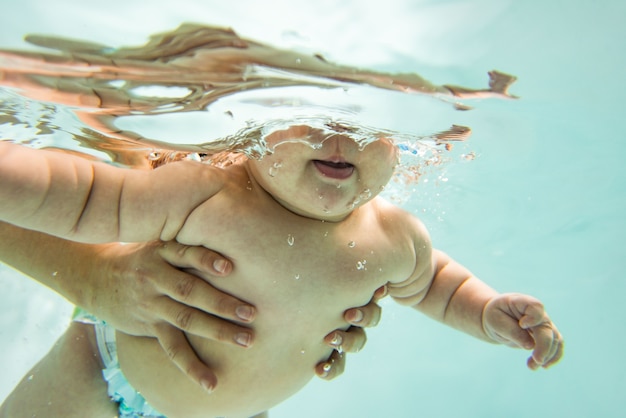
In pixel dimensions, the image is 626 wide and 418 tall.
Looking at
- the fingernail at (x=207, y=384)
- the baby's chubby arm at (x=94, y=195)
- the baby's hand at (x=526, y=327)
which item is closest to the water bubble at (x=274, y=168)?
the baby's chubby arm at (x=94, y=195)

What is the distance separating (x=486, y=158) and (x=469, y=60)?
514cm

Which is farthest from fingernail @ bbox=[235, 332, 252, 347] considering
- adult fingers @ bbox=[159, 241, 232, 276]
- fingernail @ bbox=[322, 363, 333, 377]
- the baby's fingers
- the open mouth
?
the baby's fingers

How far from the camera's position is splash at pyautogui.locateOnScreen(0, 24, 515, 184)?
116 inches

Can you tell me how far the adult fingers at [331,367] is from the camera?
3605mm

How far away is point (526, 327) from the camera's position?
3.51 m

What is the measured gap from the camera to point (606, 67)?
4.67m

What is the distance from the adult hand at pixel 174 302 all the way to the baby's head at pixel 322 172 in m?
0.69

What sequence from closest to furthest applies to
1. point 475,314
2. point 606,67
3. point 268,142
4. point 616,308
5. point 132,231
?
1. point 132,231
2. point 268,142
3. point 475,314
4. point 606,67
5. point 616,308

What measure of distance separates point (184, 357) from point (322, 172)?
1.70m

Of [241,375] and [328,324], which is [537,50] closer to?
[328,324]

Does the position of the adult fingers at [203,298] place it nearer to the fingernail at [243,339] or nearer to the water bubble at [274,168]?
the fingernail at [243,339]

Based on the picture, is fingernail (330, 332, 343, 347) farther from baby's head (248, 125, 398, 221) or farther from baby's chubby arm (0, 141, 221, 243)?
baby's chubby arm (0, 141, 221, 243)

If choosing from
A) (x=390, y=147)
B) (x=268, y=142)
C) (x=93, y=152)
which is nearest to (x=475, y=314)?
(x=390, y=147)

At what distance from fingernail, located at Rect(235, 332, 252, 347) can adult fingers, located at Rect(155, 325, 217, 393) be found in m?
0.34
